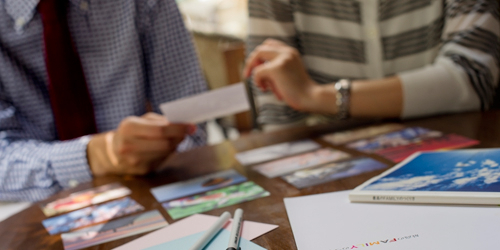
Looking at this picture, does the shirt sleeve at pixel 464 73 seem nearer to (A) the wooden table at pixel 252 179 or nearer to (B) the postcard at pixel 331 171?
(A) the wooden table at pixel 252 179

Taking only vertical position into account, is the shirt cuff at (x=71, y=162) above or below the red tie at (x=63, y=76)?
below

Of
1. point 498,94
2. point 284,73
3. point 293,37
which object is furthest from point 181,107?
point 498,94

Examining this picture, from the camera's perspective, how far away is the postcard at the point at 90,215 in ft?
1.50

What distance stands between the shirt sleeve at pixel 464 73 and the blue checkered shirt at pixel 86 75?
558 millimetres

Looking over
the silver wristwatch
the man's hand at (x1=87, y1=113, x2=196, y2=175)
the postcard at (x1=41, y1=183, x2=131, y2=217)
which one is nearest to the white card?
the man's hand at (x1=87, y1=113, x2=196, y2=175)

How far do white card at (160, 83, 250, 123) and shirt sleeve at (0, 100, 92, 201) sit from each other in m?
0.24

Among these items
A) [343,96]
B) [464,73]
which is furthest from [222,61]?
[464,73]

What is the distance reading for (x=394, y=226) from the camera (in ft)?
1.04

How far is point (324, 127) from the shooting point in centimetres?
81

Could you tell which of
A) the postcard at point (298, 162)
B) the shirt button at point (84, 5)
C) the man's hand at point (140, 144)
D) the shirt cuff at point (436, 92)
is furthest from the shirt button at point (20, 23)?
the shirt cuff at point (436, 92)

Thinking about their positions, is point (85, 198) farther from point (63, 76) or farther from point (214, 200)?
point (63, 76)

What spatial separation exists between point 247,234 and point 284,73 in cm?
51

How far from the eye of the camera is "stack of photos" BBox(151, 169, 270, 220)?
0.45 m

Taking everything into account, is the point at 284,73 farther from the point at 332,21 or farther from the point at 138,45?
the point at 138,45
